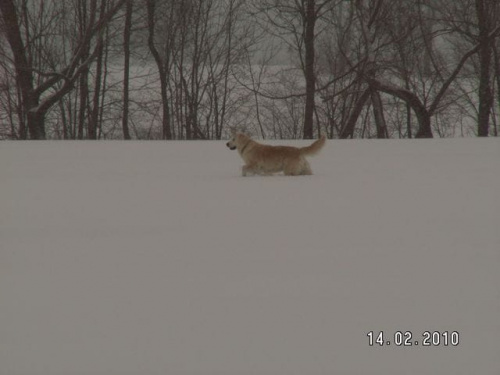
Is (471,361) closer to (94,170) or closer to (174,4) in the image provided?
(94,170)

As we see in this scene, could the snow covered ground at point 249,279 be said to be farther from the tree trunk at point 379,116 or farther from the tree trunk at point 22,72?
the tree trunk at point 379,116

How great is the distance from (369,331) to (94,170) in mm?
4027

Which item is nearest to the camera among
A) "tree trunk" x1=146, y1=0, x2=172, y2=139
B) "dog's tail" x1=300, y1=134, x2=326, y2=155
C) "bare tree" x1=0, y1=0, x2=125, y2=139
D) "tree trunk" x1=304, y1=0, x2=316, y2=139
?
"dog's tail" x1=300, y1=134, x2=326, y2=155

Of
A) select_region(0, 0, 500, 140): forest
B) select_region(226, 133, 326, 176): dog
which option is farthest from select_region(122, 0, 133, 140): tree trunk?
select_region(226, 133, 326, 176): dog

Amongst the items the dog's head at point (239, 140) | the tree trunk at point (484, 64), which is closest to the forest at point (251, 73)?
the tree trunk at point (484, 64)

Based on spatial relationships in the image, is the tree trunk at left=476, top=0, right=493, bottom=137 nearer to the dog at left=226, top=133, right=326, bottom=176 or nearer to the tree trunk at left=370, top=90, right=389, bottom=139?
the tree trunk at left=370, top=90, right=389, bottom=139

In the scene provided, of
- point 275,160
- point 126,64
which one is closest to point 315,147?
point 275,160

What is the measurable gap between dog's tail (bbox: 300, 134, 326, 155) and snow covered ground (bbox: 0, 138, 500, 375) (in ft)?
2.11

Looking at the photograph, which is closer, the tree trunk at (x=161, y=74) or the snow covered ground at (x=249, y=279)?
the snow covered ground at (x=249, y=279)
